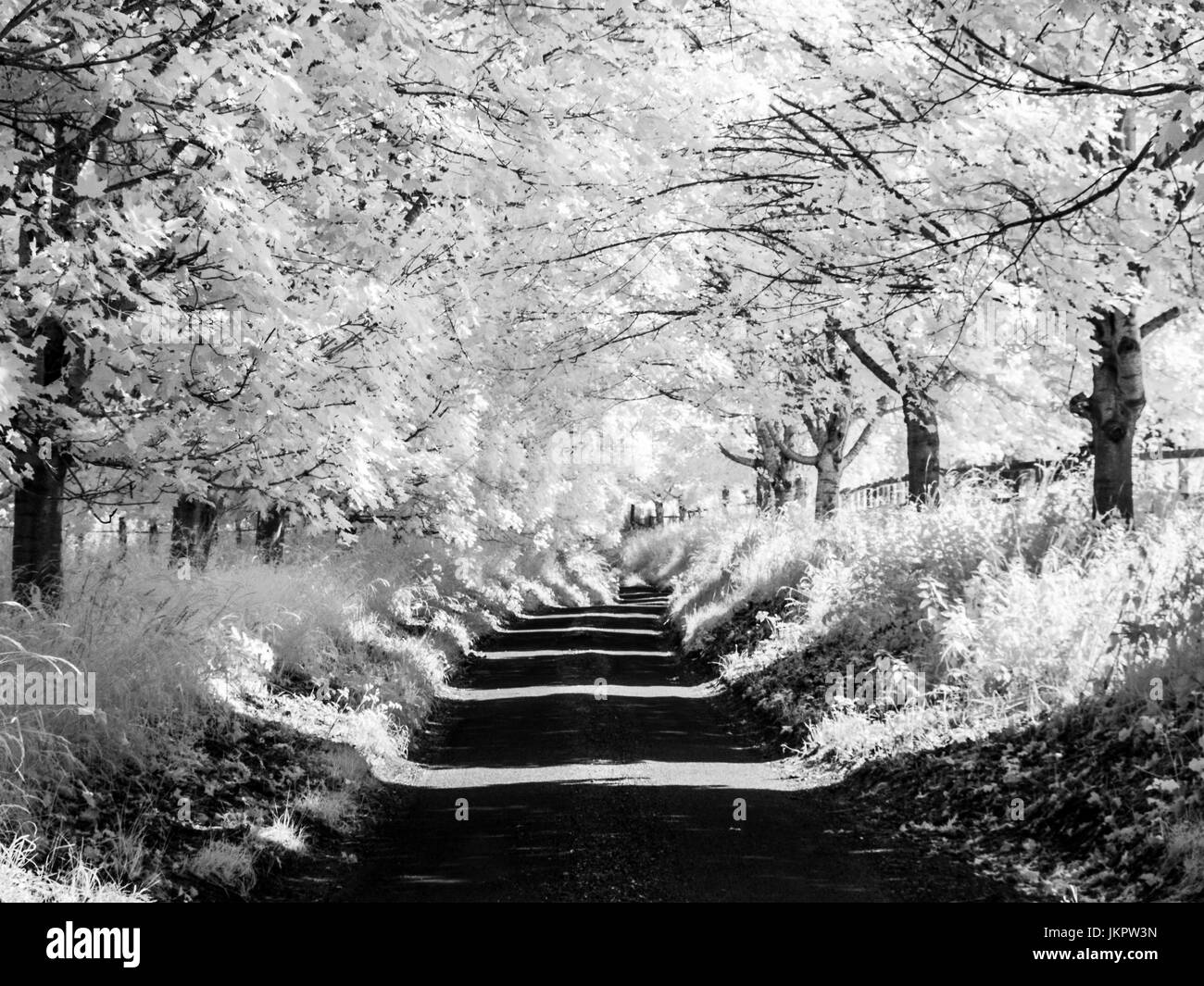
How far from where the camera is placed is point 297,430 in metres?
7.93

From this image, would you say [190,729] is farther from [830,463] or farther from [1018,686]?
[830,463]

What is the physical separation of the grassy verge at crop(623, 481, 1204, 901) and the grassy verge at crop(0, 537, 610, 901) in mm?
4215

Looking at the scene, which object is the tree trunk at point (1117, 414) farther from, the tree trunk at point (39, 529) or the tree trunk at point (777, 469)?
the tree trunk at point (777, 469)

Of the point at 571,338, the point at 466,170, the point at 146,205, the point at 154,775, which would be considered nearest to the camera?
the point at 146,205

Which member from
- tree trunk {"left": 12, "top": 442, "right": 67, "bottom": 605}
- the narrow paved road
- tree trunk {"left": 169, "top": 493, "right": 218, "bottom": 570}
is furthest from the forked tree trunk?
tree trunk {"left": 12, "top": 442, "right": 67, "bottom": 605}

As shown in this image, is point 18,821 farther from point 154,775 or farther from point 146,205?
point 146,205

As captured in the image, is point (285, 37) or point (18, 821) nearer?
point (18, 821)

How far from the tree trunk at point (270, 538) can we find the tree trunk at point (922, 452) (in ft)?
29.1

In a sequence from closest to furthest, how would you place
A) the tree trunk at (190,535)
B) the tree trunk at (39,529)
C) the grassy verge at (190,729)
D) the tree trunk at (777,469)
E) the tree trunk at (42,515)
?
1. the grassy verge at (190,729)
2. the tree trunk at (42,515)
3. the tree trunk at (39,529)
4. the tree trunk at (190,535)
5. the tree trunk at (777,469)

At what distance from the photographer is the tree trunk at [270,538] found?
15227 millimetres

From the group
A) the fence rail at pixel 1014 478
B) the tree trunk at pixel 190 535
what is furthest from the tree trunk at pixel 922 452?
the tree trunk at pixel 190 535

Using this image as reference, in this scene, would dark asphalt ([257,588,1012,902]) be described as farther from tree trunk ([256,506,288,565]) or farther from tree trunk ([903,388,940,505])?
tree trunk ([903,388,940,505])
